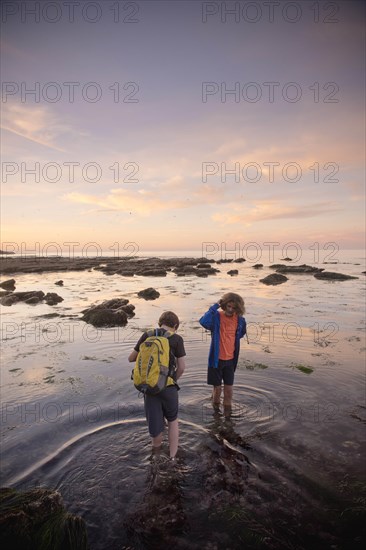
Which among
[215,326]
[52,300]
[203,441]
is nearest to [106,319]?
[52,300]

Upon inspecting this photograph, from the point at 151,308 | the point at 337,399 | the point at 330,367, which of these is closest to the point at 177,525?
the point at 337,399

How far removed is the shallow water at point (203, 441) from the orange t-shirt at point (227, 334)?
4.74 feet

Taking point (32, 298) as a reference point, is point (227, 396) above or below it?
below

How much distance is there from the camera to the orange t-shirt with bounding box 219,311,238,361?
720 cm

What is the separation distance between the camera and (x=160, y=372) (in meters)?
4.88

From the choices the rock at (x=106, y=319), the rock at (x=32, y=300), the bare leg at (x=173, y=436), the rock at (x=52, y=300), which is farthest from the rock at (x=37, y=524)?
the rock at (x=32, y=300)

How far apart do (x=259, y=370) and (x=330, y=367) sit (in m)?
2.34

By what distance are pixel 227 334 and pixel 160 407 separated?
2.54 metres

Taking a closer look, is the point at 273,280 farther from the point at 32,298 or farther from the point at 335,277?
the point at 32,298

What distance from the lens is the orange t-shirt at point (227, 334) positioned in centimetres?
720

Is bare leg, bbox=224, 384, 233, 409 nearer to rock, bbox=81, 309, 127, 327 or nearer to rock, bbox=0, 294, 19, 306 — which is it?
rock, bbox=81, 309, 127, 327

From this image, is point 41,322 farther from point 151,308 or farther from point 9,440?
point 9,440

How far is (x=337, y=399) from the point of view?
8.26 meters

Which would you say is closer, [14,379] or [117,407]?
[117,407]
